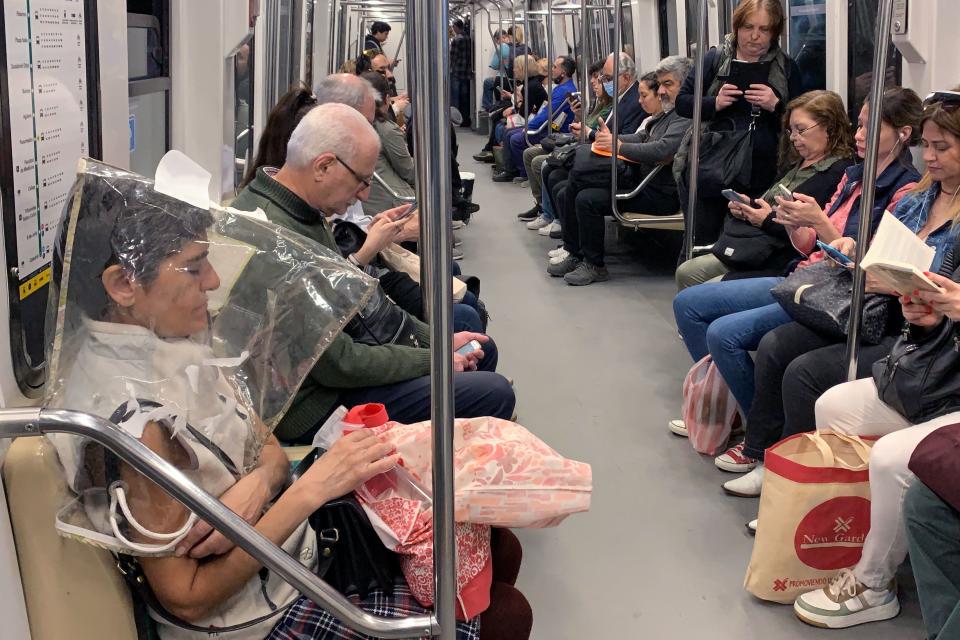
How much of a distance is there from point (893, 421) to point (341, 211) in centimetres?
164

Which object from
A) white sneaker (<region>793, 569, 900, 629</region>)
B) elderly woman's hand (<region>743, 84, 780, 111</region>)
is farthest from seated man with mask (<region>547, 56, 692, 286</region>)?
white sneaker (<region>793, 569, 900, 629</region>)

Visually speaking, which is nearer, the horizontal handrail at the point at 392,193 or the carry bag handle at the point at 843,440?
the carry bag handle at the point at 843,440

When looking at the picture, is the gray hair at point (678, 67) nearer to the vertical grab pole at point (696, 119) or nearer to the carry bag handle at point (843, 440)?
the vertical grab pole at point (696, 119)

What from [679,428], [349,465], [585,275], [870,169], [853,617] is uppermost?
[870,169]

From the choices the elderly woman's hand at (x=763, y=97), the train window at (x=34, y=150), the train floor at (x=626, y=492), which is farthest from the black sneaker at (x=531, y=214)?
the train window at (x=34, y=150)

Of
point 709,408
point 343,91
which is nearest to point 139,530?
point 709,408

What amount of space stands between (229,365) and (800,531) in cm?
162

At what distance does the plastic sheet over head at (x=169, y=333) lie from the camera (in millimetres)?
1512

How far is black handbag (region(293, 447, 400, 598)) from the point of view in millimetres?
1750

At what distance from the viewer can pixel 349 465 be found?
1705 mm

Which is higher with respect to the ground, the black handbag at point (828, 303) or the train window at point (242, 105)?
the train window at point (242, 105)

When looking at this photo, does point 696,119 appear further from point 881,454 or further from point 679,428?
point 881,454

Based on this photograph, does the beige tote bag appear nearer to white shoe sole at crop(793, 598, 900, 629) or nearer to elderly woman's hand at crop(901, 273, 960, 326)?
white shoe sole at crop(793, 598, 900, 629)

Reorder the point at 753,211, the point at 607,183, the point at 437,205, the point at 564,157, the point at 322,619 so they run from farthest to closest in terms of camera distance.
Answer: the point at 564,157
the point at 607,183
the point at 753,211
the point at 322,619
the point at 437,205
